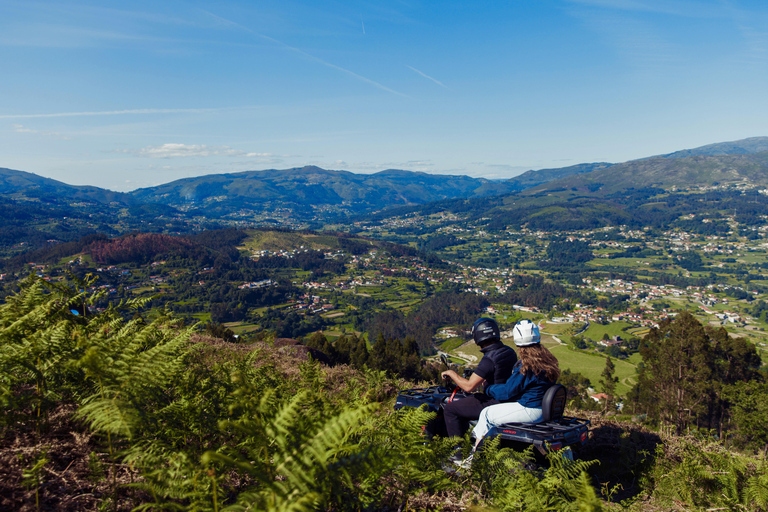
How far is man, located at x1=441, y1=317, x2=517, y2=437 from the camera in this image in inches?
194

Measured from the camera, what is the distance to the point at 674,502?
408cm

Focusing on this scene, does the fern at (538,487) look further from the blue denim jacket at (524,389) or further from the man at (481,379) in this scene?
the man at (481,379)

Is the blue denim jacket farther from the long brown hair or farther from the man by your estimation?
the man

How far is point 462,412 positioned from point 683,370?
23341 mm

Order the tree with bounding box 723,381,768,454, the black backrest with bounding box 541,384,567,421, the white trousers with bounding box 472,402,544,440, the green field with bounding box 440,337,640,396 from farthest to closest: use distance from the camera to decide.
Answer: the green field with bounding box 440,337,640,396
the tree with bounding box 723,381,768,454
the white trousers with bounding box 472,402,544,440
the black backrest with bounding box 541,384,567,421

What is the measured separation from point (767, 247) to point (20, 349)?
270459 millimetres

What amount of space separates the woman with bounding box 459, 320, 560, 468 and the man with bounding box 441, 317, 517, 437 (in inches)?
7.2

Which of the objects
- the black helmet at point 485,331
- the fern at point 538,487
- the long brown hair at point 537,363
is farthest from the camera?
the black helmet at point 485,331

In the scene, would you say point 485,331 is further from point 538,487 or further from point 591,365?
point 591,365

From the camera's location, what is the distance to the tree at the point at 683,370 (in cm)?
2066

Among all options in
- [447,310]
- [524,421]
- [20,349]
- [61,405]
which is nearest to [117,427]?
[20,349]

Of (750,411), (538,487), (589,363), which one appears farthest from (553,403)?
(589,363)

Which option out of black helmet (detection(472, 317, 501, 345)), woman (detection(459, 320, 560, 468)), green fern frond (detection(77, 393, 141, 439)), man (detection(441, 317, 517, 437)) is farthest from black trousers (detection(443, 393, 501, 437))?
green fern frond (detection(77, 393, 141, 439))

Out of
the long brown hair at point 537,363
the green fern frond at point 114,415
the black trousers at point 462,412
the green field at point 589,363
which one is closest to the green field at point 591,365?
the green field at point 589,363
